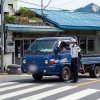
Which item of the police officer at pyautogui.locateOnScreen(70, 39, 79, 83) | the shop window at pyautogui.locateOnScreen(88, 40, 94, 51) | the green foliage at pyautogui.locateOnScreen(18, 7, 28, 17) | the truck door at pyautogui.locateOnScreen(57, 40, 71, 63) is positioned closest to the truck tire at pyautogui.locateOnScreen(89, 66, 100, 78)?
the truck door at pyautogui.locateOnScreen(57, 40, 71, 63)

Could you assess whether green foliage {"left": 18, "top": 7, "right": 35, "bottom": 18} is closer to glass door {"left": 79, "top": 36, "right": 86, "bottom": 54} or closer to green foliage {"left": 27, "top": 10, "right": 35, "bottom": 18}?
green foliage {"left": 27, "top": 10, "right": 35, "bottom": 18}

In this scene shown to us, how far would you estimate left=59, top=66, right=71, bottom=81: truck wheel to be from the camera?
15147 mm

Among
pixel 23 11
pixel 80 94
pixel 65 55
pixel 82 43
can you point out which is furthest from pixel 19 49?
pixel 80 94

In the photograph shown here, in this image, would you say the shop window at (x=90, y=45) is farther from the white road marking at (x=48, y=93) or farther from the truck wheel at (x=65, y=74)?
the white road marking at (x=48, y=93)

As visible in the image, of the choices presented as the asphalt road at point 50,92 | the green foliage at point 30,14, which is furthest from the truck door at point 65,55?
the green foliage at point 30,14

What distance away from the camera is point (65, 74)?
15.4 m

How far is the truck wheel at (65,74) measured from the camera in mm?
15147

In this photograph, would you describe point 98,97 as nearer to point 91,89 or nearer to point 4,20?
point 91,89

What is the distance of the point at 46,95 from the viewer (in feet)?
37.1

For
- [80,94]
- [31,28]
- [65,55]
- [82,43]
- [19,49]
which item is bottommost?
[80,94]

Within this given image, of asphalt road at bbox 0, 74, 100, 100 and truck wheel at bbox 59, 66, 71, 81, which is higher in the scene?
truck wheel at bbox 59, 66, 71, 81

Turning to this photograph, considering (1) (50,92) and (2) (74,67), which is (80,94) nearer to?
(1) (50,92)

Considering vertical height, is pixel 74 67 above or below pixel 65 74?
above

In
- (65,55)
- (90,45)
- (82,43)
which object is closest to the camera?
(65,55)
